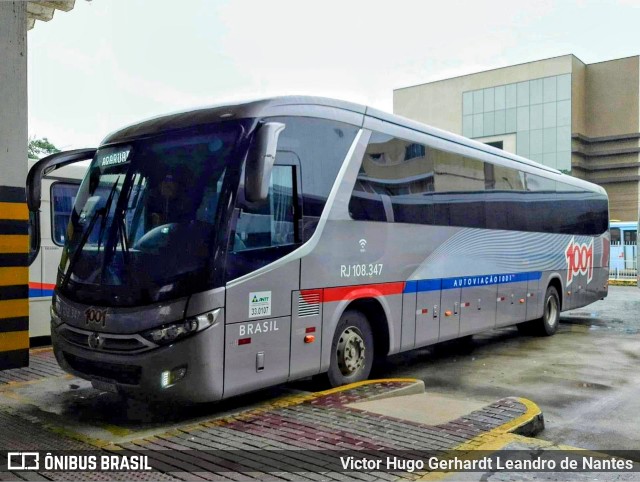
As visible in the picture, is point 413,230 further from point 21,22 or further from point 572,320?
point 572,320

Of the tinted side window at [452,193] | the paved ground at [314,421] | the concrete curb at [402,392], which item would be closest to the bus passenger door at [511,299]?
the tinted side window at [452,193]

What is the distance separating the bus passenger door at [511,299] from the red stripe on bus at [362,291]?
359 centimetres

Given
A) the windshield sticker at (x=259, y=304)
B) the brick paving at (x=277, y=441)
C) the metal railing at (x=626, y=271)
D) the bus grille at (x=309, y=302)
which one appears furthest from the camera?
the metal railing at (x=626, y=271)

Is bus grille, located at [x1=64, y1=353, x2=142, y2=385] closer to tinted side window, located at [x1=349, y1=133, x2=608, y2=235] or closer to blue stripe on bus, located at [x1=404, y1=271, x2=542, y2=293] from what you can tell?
tinted side window, located at [x1=349, y1=133, x2=608, y2=235]

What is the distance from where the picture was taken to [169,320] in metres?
5.66

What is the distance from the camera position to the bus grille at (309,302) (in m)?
6.71

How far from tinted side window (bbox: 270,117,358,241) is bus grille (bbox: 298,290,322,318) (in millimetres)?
619

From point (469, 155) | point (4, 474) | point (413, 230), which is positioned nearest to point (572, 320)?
point (469, 155)

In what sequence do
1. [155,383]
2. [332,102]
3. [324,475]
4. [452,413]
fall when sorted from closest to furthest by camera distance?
[324,475] → [155,383] → [452,413] → [332,102]

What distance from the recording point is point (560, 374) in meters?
9.11

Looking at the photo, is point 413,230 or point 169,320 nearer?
point 169,320

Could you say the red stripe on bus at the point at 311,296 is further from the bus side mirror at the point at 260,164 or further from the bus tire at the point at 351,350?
the bus side mirror at the point at 260,164

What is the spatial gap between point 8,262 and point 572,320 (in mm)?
13895

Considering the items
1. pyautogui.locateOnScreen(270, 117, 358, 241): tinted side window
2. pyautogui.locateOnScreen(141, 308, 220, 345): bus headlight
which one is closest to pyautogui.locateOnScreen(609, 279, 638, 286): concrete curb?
pyautogui.locateOnScreen(270, 117, 358, 241): tinted side window
